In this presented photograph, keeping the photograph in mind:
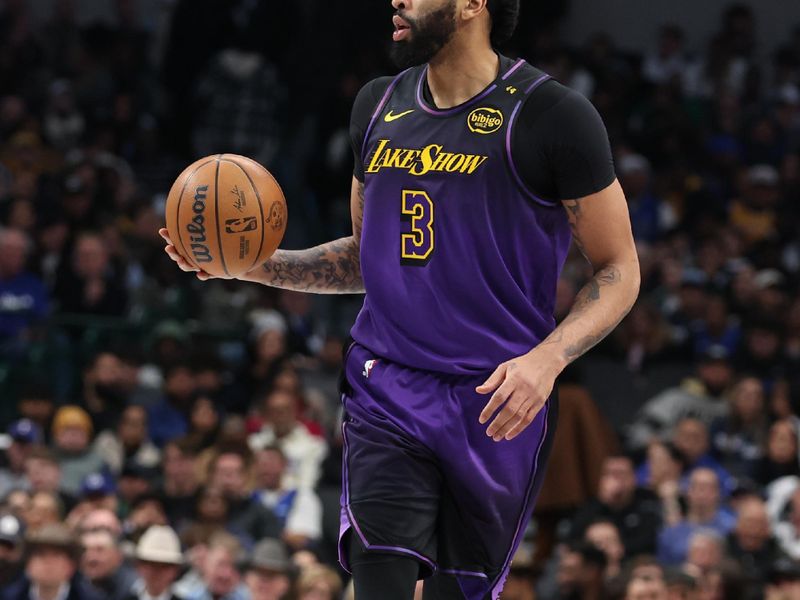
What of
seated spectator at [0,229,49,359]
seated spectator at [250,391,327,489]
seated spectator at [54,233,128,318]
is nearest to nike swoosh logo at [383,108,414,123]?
seated spectator at [250,391,327,489]

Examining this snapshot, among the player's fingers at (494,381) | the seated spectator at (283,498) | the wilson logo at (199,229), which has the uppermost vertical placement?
the wilson logo at (199,229)

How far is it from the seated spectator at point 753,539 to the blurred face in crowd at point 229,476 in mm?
3078

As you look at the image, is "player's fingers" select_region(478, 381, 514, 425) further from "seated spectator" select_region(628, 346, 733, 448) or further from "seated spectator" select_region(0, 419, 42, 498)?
"seated spectator" select_region(628, 346, 733, 448)

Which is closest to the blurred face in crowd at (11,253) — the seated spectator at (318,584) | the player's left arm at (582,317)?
the seated spectator at (318,584)

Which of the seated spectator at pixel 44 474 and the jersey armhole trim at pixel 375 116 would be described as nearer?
the jersey armhole trim at pixel 375 116

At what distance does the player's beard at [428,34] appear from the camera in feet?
12.7

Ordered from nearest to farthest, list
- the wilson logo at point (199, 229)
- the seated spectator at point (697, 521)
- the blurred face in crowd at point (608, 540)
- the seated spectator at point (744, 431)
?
the wilson logo at point (199, 229) < the blurred face in crowd at point (608, 540) < the seated spectator at point (697, 521) < the seated spectator at point (744, 431)

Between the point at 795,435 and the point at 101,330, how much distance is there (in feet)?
16.9

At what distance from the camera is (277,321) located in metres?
11.9

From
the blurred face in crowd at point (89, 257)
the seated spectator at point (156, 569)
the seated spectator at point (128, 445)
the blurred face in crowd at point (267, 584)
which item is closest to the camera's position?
the blurred face in crowd at point (267, 584)

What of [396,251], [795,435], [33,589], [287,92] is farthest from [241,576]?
[287,92]

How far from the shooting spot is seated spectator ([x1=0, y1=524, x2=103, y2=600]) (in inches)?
340

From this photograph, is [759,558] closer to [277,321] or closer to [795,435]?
[795,435]

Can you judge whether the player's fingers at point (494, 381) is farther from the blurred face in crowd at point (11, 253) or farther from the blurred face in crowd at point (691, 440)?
the blurred face in crowd at point (11, 253)
